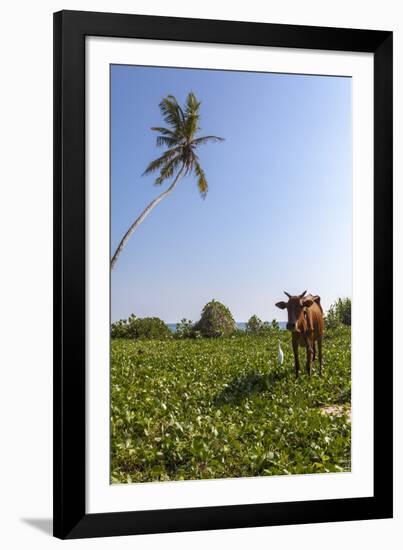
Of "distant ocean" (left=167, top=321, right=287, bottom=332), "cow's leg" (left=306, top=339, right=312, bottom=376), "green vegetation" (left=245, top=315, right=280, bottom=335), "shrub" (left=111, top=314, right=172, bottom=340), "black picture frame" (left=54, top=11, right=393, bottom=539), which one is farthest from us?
"cow's leg" (left=306, top=339, right=312, bottom=376)

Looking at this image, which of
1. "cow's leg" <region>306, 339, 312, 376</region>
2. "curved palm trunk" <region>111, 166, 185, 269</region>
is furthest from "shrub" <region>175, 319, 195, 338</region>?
"cow's leg" <region>306, 339, 312, 376</region>

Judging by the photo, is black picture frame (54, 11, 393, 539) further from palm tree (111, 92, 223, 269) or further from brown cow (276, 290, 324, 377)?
brown cow (276, 290, 324, 377)

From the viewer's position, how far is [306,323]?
5.36m

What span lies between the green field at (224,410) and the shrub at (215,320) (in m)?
0.07

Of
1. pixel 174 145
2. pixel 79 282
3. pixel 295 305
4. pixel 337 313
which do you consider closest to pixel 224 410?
pixel 295 305

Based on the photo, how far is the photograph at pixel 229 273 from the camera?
511 centimetres

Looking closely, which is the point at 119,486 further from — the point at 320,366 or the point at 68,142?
the point at 68,142

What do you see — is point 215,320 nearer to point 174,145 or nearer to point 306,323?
point 306,323

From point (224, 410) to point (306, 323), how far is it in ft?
2.37

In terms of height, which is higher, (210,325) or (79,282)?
(79,282)

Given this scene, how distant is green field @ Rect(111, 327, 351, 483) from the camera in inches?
201

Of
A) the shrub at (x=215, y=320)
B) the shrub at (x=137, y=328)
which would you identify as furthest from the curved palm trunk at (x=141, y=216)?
the shrub at (x=215, y=320)

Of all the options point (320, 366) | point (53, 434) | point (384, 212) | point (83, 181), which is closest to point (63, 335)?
point (53, 434)

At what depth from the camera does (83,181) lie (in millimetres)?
4980
